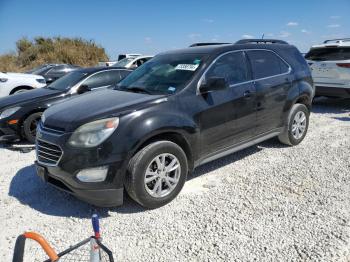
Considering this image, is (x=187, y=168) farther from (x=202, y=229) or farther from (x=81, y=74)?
(x=81, y=74)

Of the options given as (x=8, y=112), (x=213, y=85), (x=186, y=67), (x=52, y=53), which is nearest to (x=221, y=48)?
Answer: (x=186, y=67)

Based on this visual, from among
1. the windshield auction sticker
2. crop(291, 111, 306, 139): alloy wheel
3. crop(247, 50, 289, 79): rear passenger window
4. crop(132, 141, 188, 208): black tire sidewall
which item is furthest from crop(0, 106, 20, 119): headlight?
crop(291, 111, 306, 139): alloy wheel

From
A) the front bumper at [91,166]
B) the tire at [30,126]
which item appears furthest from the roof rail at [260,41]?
the tire at [30,126]

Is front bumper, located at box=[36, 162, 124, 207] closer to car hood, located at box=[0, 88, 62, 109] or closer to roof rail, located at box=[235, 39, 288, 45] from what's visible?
roof rail, located at box=[235, 39, 288, 45]

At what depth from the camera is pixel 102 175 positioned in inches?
127

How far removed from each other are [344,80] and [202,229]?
6359 millimetres

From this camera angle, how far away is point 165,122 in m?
3.50

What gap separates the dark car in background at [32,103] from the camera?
5.93m

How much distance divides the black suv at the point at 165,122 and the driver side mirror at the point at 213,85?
1 centimetres

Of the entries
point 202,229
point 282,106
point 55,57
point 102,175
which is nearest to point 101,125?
point 102,175

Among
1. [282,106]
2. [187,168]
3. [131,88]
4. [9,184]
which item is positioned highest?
[131,88]

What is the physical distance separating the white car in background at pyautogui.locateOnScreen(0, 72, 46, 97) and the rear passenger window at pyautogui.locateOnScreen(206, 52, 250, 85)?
7.47 meters

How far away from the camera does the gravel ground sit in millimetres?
2859

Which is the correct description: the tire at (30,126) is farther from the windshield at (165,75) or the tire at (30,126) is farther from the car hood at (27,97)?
the windshield at (165,75)
